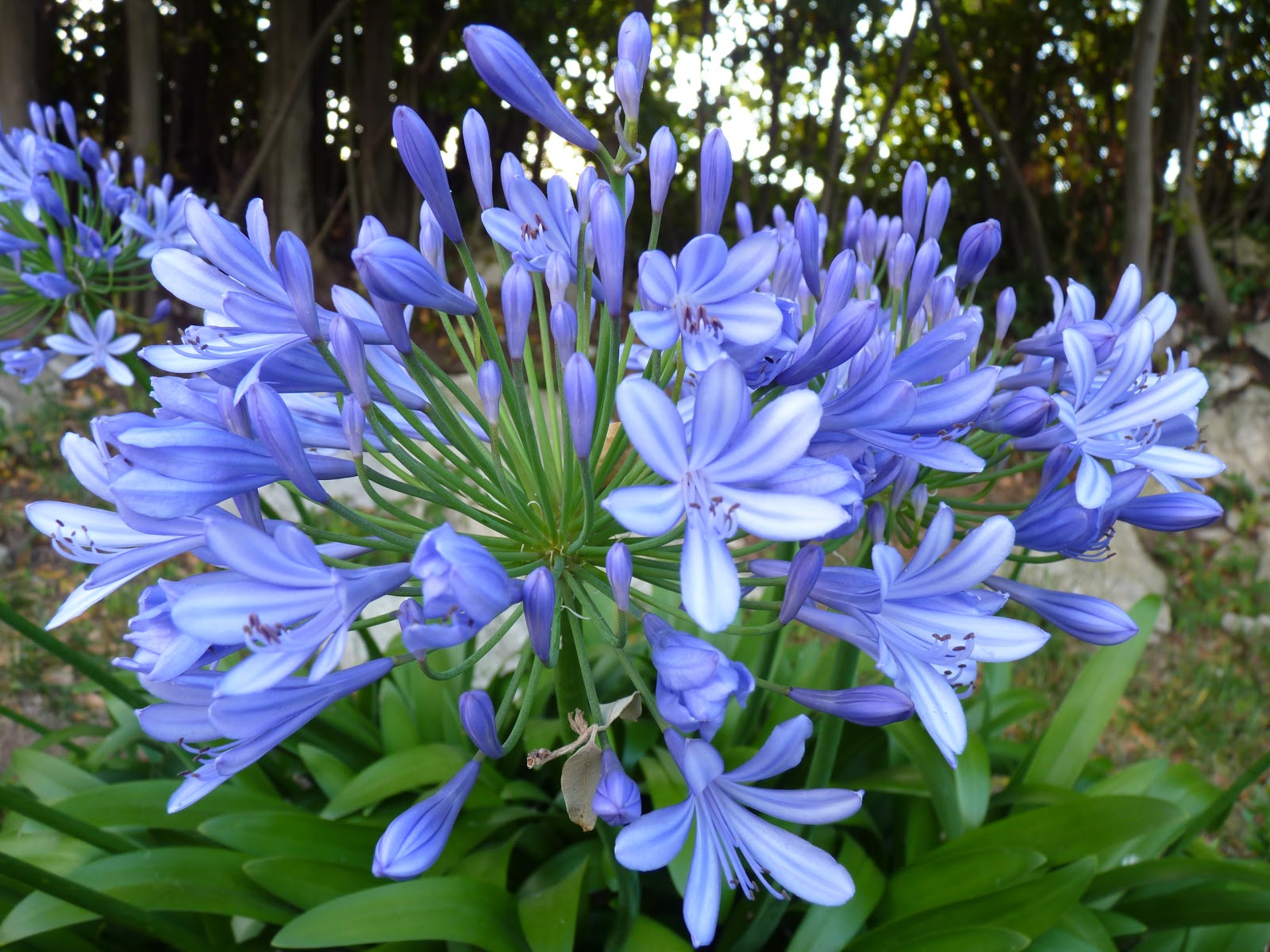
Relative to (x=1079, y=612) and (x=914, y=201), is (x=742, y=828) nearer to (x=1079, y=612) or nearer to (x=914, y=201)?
(x=1079, y=612)

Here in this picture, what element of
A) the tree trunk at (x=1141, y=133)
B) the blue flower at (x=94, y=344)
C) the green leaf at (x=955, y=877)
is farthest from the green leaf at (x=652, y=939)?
the tree trunk at (x=1141, y=133)

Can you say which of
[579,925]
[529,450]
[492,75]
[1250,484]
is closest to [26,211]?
[492,75]

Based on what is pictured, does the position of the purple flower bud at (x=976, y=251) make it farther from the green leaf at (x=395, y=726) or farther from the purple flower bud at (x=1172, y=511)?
the green leaf at (x=395, y=726)

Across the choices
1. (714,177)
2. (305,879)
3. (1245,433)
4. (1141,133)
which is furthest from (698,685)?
(1245,433)

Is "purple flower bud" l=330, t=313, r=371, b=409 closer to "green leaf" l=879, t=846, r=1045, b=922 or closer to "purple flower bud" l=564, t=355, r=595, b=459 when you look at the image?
"purple flower bud" l=564, t=355, r=595, b=459

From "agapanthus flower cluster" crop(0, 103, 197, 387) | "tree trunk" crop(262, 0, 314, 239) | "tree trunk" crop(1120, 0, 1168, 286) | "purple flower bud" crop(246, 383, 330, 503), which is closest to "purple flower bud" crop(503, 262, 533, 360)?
"purple flower bud" crop(246, 383, 330, 503)

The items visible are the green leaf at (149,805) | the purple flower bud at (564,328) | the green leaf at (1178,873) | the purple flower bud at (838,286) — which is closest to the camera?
the purple flower bud at (564,328)
